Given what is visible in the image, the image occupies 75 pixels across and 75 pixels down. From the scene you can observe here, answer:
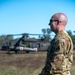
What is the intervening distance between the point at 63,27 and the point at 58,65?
0.54 meters

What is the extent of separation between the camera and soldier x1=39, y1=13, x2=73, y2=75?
4.83 meters

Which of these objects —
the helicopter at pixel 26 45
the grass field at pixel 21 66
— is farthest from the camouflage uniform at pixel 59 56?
the helicopter at pixel 26 45

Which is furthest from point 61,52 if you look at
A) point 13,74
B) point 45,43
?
A: point 45,43

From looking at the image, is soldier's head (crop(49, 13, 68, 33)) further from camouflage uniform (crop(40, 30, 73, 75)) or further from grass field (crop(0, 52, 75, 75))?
grass field (crop(0, 52, 75, 75))

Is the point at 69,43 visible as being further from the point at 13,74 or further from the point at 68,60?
the point at 13,74

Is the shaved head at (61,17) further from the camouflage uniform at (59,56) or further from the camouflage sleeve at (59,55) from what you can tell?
the camouflage sleeve at (59,55)

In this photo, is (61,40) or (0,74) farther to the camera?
(0,74)

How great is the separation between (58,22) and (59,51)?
1.36ft

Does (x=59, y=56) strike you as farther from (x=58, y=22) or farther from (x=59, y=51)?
Result: (x=58, y=22)

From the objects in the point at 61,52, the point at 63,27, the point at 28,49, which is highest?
the point at 63,27

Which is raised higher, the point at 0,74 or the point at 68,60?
the point at 68,60

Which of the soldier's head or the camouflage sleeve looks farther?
the soldier's head

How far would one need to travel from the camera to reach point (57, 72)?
485 cm

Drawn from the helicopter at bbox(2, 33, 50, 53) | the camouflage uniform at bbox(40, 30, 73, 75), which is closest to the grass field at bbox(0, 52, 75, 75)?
the camouflage uniform at bbox(40, 30, 73, 75)
